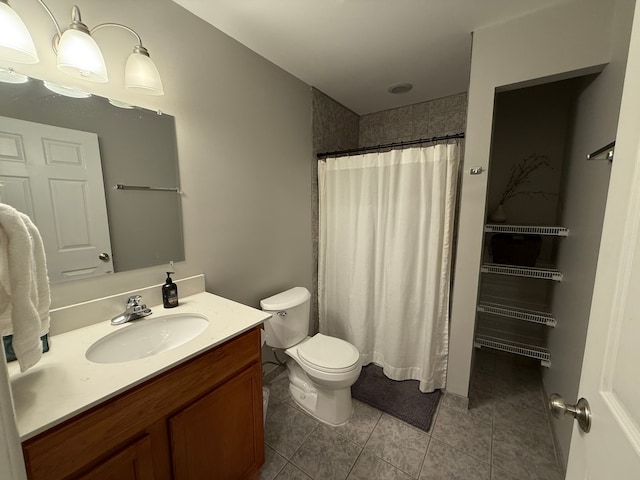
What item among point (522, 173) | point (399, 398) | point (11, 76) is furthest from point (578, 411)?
point (522, 173)

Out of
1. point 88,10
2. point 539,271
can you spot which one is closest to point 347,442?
point 539,271

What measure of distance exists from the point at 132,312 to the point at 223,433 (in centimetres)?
Answer: 64

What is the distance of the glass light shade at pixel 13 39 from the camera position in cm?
75

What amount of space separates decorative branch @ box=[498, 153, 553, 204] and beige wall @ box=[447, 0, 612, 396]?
93 cm

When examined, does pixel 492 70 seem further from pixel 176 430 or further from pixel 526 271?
pixel 176 430

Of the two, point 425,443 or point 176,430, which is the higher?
point 176,430

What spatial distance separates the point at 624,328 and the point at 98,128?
67.1 inches

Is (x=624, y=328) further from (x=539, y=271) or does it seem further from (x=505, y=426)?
(x=505, y=426)

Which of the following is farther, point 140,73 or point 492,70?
point 492,70

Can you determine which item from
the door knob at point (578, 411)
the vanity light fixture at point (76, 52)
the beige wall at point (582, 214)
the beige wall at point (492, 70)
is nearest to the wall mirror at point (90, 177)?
the vanity light fixture at point (76, 52)

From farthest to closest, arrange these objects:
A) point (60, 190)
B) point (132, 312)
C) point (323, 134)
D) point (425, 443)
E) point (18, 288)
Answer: point (323, 134) < point (425, 443) < point (132, 312) < point (60, 190) < point (18, 288)

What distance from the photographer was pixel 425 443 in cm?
148

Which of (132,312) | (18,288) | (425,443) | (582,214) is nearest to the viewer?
(18,288)

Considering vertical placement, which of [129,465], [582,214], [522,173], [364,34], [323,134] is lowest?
[129,465]
